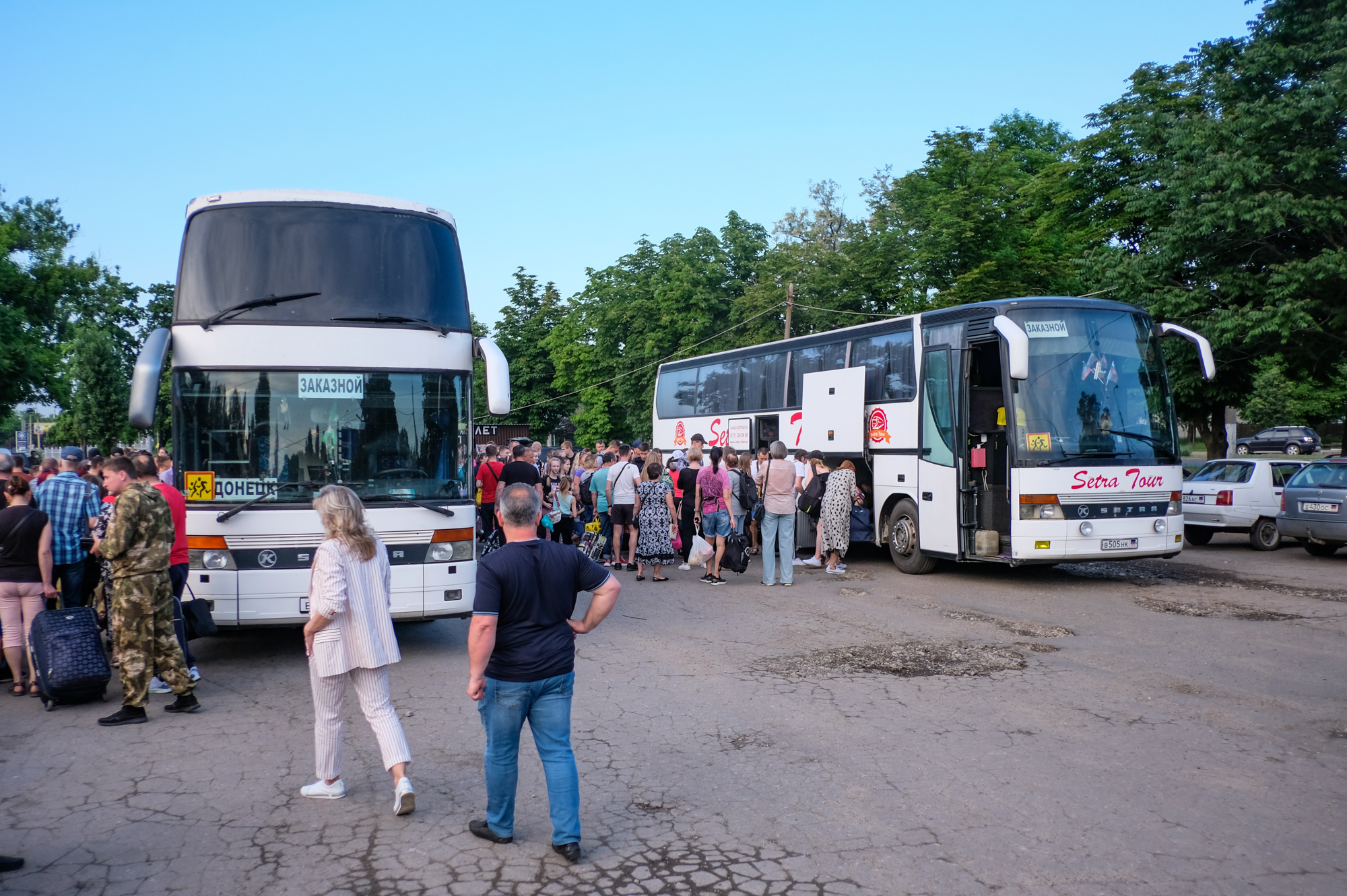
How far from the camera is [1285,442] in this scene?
48688 mm

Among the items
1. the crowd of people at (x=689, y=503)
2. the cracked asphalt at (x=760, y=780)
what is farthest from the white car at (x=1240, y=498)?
the cracked asphalt at (x=760, y=780)

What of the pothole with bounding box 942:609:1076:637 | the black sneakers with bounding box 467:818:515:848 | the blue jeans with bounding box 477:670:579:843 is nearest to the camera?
the blue jeans with bounding box 477:670:579:843

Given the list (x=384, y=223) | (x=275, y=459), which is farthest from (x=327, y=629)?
(x=384, y=223)

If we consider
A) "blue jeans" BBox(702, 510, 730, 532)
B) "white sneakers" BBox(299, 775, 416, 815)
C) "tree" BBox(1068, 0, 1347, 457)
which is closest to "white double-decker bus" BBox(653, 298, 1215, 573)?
"blue jeans" BBox(702, 510, 730, 532)

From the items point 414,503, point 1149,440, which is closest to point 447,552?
point 414,503

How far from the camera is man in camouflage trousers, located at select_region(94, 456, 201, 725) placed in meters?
6.83

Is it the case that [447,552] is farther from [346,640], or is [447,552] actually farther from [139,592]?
[346,640]

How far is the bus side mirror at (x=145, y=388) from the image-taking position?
7.63 metres

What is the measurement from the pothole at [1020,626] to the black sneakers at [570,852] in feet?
21.3

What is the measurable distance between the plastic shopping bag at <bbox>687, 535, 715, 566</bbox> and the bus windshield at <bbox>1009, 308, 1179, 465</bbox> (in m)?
4.23

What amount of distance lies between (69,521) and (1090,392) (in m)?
11.1

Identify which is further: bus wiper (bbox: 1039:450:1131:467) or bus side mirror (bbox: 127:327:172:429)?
bus wiper (bbox: 1039:450:1131:467)

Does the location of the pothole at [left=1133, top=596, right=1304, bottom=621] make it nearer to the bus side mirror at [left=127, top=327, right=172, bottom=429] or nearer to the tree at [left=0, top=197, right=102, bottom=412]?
the bus side mirror at [left=127, top=327, right=172, bottom=429]

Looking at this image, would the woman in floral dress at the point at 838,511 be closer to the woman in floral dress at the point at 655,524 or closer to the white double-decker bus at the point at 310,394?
the woman in floral dress at the point at 655,524
